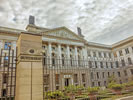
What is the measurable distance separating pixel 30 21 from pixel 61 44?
9467 millimetres

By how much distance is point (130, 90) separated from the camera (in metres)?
9.85

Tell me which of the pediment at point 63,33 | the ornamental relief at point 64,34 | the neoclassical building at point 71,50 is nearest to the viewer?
the neoclassical building at point 71,50

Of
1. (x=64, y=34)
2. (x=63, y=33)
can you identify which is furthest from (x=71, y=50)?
(x=63, y=33)

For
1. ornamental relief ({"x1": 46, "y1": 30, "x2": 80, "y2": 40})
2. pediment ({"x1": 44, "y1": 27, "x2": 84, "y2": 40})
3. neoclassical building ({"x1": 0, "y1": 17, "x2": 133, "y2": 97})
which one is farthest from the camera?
ornamental relief ({"x1": 46, "y1": 30, "x2": 80, "y2": 40})

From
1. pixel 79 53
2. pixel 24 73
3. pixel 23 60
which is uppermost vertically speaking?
pixel 79 53

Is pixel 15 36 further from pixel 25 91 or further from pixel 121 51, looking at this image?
pixel 121 51

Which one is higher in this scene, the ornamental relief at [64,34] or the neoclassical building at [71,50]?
the ornamental relief at [64,34]

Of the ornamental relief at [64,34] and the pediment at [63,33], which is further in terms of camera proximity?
the ornamental relief at [64,34]

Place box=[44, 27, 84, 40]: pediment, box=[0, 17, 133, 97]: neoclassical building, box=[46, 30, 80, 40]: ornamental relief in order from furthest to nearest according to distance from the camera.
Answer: box=[46, 30, 80, 40]: ornamental relief < box=[44, 27, 84, 40]: pediment < box=[0, 17, 133, 97]: neoclassical building

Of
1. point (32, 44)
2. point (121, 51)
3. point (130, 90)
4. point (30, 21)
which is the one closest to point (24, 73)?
point (32, 44)

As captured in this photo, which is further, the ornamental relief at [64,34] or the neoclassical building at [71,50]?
the ornamental relief at [64,34]

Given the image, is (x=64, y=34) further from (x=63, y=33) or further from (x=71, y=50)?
(x=71, y=50)

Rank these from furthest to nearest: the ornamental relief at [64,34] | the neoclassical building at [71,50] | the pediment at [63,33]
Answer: the ornamental relief at [64,34]
the pediment at [63,33]
the neoclassical building at [71,50]

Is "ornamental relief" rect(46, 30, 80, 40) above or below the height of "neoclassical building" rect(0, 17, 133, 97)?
above
